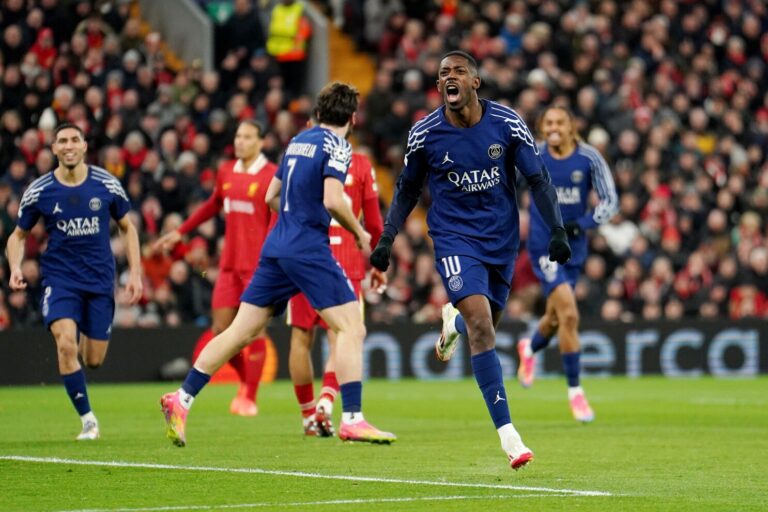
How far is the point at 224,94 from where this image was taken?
2414cm

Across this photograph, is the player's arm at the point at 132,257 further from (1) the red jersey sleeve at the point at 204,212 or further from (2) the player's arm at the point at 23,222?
(1) the red jersey sleeve at the point at 204,212

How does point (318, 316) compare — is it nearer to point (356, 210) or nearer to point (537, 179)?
point (356, 210)

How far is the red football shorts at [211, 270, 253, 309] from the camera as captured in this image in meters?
15.2

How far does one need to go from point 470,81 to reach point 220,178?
18.4 feet

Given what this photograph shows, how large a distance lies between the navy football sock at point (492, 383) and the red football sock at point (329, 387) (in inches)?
136

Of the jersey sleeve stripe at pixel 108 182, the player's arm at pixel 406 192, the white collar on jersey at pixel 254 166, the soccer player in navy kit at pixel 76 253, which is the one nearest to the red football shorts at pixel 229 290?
the white collar on jersey at pixel 254 166

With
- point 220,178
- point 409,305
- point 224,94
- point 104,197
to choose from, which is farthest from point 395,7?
point 104,197

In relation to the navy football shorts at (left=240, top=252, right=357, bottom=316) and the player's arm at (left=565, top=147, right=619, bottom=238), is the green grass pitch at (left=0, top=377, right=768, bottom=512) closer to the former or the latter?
the navy football shorts at (left=240, top=252, right=357, bottom=316)

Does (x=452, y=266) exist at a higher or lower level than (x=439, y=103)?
lower

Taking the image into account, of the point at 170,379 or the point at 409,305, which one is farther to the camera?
the point at 409,305

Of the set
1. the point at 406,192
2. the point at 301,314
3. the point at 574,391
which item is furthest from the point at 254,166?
the point at 406,192

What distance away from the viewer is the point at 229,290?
49.9 feet

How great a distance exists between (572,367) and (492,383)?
5199 millimetres

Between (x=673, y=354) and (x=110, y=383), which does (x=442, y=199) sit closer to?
(x=110, y=383)
